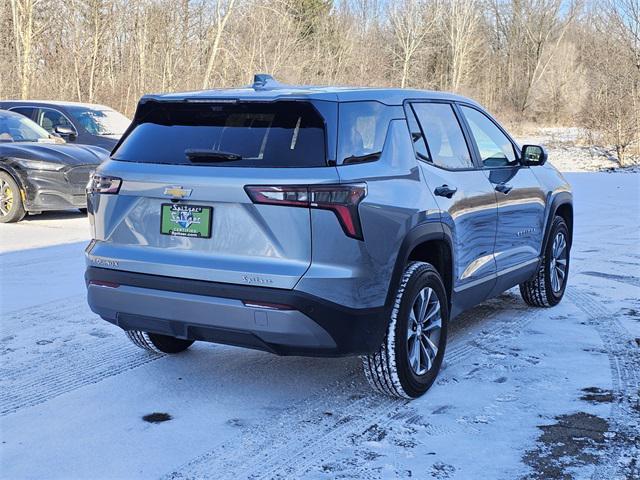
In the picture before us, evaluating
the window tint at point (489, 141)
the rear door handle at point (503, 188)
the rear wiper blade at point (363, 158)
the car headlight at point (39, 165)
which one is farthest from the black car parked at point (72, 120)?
the rear wiper blade at point (363, 158)

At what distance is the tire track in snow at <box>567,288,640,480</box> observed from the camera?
358 cm

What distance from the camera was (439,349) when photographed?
15.0ft

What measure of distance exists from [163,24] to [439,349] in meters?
29.3

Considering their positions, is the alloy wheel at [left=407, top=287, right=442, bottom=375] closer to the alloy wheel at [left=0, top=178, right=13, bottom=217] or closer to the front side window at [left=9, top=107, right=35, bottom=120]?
the alloy wheel at [left=0, top=178, right=13, bottom=217]

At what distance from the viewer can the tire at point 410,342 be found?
409cm

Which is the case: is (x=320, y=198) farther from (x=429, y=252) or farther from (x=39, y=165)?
(x=39, y=165)

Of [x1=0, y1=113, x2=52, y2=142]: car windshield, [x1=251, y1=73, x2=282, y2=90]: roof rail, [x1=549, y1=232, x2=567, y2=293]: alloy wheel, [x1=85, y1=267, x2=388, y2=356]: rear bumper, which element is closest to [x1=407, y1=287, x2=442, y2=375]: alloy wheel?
[x1=85, y1=267, x2=388, y2=356]: rear bumper

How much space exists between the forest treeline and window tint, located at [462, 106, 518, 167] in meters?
19.4

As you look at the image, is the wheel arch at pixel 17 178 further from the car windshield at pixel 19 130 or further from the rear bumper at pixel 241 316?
the rear bumper at pixel 241 316

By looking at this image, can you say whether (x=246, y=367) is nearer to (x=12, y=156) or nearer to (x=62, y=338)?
(x=62, y=338)

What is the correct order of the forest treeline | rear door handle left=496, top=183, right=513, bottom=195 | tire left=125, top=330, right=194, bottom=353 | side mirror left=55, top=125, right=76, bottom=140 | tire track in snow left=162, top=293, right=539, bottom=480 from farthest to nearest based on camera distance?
the forest treeline, side mirror left=55, top=125, right=76, bottom=140, rear door handle left=496, top=183, right=513, bottom=195, tire left=125, top=330, right=194, bottom=353, tire track in snow left=162, top=293, right=539, bottom=480

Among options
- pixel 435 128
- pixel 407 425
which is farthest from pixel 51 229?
pixel 407 425

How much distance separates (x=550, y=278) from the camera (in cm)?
638

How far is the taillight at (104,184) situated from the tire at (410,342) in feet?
5.19
